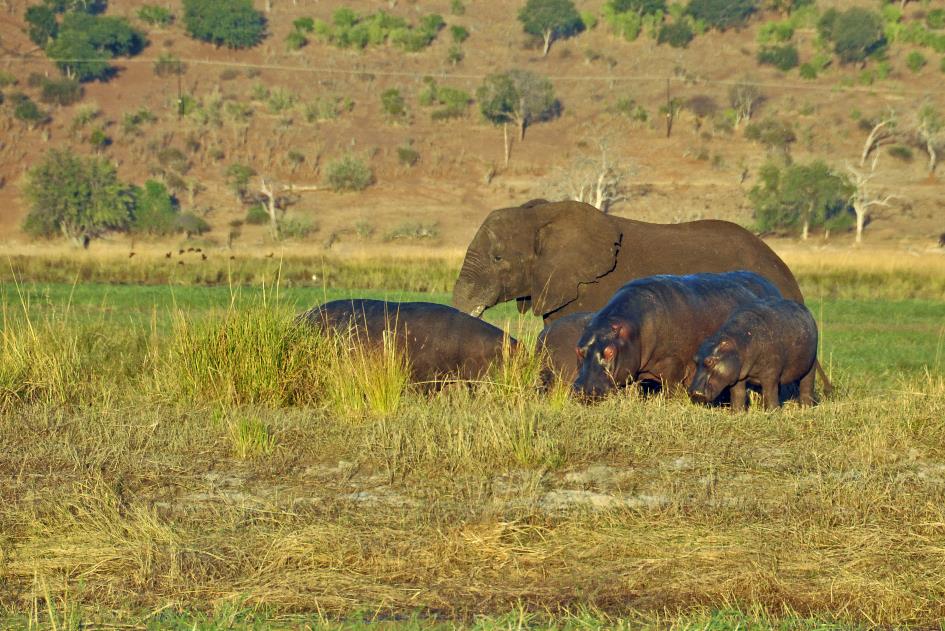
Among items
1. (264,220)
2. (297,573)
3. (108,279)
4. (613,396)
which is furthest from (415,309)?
(264,220)

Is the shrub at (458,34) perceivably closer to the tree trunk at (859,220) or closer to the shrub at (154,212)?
the shrub at (154,212)

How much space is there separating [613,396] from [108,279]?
2125cm

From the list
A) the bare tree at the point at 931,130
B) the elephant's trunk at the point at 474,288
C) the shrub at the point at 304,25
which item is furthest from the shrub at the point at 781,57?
the elephant's trunk at the point at 474,288

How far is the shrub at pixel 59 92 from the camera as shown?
61719 mm

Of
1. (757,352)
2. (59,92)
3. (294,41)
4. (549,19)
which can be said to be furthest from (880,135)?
(757,352)

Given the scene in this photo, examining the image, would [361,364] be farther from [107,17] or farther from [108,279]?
[107,17]

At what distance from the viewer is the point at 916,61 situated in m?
69.1

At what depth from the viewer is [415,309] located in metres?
10.1

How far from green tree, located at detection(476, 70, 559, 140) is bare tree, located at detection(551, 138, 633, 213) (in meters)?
7.79

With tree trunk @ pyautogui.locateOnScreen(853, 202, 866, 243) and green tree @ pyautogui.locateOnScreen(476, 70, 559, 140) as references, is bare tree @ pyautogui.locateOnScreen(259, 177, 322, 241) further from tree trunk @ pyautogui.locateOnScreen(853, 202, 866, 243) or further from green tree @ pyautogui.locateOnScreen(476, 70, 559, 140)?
tree trunk @ pyautogui.locateOnScreen(853, 202, 866, 243)

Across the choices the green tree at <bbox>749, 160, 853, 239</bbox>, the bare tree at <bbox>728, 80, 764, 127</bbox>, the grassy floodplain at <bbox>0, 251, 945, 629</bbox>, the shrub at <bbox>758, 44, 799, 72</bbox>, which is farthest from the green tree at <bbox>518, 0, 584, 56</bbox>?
the grassy floodplain at <bbox>0, 251, 945, 629</bbox>

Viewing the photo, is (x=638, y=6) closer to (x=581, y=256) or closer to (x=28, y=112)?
(x=28, y=112)

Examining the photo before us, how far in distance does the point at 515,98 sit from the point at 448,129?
12.5 feet

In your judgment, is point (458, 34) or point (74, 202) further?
point (458, 34)
